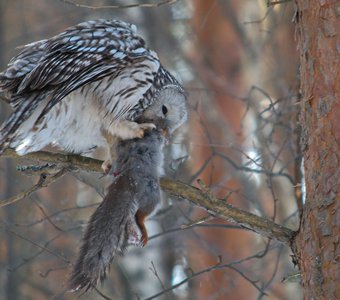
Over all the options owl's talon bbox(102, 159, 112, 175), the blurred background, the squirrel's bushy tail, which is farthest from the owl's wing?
the blurred background

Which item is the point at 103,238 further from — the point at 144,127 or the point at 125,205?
the point at 144,127

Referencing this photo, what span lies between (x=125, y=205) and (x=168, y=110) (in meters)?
1.52

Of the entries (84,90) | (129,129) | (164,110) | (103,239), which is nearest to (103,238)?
(103,239)

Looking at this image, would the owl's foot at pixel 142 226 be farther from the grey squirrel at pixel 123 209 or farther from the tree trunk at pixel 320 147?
the tree trunk at pixel 320 147

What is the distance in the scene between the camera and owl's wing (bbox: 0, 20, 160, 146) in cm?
481

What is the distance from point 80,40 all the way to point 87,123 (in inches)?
20.8

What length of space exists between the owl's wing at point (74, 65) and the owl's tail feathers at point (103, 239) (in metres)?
0.90

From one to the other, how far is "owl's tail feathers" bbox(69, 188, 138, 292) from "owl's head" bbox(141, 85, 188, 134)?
1258 millimetres

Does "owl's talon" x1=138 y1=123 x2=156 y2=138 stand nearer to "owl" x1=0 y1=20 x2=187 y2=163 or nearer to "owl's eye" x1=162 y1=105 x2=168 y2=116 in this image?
"owl" x1=0 y1=20 x2=187 y2=163

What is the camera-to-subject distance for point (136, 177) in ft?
14.8

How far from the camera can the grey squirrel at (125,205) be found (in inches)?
148

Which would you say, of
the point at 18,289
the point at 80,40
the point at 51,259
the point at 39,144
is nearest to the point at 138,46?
the point at 80,40

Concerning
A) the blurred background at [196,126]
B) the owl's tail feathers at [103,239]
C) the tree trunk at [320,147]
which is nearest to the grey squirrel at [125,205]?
the owl's tail feathers at [103,239]

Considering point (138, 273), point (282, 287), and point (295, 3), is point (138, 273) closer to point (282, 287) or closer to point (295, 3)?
point (282, 287)
